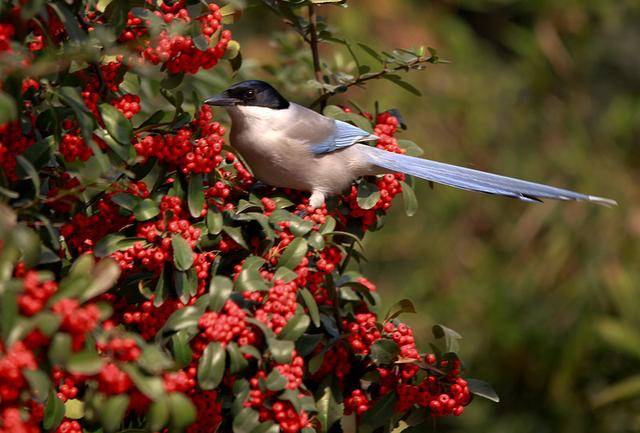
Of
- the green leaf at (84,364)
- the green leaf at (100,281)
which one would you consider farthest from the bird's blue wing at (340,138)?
the green leaf at (84,364)

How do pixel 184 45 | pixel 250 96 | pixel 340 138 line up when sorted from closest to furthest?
pixel 184 45 → pixel 340 138 → pixel 250 96

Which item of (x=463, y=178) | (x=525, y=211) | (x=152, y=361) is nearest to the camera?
(x=152, y=361)

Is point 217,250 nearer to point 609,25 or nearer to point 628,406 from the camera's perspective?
point 628,406

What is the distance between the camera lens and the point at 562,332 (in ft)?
19.5

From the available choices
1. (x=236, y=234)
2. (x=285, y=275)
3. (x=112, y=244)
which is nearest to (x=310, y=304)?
(x=285, y=275)

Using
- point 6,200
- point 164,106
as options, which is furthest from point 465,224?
point 6,200

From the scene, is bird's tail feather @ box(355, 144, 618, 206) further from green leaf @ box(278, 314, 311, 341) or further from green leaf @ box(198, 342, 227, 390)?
green leaf @ box(198, 342, 227, 390)

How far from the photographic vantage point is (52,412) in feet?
5.64

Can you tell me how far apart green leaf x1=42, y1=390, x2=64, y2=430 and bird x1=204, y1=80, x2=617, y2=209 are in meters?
0.86

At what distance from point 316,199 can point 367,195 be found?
7.8 inches

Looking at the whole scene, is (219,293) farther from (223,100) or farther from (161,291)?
(223,100)

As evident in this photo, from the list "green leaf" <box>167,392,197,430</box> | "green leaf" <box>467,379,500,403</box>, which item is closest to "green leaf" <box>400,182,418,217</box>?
"green leaf" <box>467,379,500,403</box>

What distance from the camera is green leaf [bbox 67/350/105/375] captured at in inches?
54.4

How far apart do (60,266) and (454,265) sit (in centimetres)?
490
